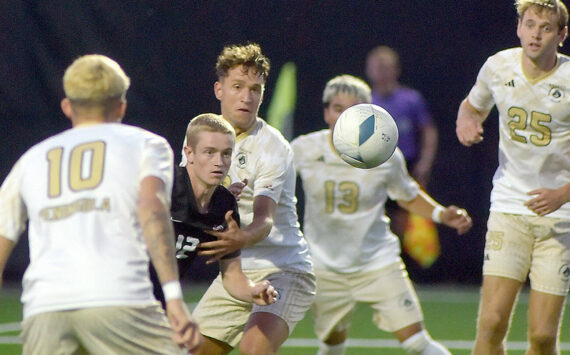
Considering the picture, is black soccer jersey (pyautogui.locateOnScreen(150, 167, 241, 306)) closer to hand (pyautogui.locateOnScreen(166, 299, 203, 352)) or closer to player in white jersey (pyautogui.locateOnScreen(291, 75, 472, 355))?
hand (pyautogui.locateOnScreen(166, 299, 203, 352))

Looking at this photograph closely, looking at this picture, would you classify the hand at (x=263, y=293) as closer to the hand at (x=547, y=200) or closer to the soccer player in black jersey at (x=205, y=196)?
the soccer player in black jersey at (x=205, y=196)

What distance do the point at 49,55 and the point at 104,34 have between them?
1.78ft

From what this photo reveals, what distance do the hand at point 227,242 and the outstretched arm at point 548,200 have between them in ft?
5.31

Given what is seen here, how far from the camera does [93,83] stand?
11.8 ft

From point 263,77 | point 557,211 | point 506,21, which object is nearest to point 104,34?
point 506,21

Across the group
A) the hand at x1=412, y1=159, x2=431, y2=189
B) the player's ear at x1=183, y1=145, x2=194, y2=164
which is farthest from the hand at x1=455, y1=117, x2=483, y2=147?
the hand at x1=412, y1=159, x2=431, y2=189

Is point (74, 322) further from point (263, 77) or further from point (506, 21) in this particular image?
point (506, 21)

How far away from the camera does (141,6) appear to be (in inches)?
399

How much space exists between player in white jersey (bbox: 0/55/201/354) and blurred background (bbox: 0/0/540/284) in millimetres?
6437

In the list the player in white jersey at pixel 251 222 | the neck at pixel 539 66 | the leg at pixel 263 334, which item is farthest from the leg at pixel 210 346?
the neck at pixel 539 66

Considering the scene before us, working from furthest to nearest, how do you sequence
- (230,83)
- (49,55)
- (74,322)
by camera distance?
(49,55) → (230,83) → (74,322)

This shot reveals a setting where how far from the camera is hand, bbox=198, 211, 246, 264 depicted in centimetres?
453

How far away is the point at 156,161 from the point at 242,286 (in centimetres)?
107

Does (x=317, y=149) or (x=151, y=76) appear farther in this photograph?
(x=151, y=76)
